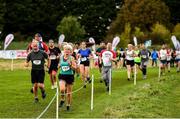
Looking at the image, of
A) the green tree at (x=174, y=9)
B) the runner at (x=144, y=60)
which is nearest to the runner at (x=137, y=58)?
the runner at (x=144, y=60)

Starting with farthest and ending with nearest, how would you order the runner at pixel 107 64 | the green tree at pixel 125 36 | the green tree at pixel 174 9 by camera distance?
the green tree at pixel 174 9 < the green tree at pixel 125 36 < the runner at pixel 107 64

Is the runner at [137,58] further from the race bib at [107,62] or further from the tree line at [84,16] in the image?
the tree line at [84,16]

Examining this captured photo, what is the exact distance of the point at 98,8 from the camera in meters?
92.6

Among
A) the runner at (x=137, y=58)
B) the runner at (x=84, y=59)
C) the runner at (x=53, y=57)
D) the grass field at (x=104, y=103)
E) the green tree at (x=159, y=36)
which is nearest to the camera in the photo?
the grass field at (x=104, y=103)

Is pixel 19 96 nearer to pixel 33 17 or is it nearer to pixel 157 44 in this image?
pixel 157 44

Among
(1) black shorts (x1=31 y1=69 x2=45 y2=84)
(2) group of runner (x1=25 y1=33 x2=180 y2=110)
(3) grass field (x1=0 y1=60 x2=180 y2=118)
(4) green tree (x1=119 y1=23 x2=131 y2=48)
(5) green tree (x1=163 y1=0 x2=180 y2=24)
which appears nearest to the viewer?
(3) grass field (x1=0 y1=60 x2=180 y2=118)

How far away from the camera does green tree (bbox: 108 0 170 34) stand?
89125mm

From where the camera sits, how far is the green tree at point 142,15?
89.1 meters

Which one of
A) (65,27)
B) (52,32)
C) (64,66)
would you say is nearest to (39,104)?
(64,66)

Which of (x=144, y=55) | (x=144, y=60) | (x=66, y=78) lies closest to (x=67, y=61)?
Answer: (x=66, y=78)

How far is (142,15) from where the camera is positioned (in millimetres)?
89625

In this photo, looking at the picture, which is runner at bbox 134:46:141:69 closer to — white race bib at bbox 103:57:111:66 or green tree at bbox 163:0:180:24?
white race bib at bbox 103:57:111:66

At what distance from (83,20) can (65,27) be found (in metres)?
16.1

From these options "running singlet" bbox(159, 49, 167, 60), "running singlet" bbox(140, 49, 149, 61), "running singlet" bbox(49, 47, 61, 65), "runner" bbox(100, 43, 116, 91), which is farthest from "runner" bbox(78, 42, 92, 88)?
"running singlet" bbox(159, 49, 167, 60)
